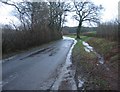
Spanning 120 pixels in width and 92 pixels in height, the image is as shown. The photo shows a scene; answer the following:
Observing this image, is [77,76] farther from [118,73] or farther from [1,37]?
[1,37]

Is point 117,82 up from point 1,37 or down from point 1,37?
down

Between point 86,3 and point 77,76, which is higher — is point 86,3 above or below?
above

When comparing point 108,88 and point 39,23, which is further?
point 39,23

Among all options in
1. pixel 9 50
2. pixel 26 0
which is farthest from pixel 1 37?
pixel 26 0

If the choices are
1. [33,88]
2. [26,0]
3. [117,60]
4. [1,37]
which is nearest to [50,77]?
[33,88]

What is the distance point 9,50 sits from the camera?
2411 cm

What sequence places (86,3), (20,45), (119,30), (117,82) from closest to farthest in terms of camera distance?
(117,82) < (119,30) < (20,45) < (86,3)

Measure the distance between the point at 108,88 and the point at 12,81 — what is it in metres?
3.88

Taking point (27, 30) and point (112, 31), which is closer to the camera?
point (112, 31)

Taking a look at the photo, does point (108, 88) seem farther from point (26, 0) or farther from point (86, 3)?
point (86, 3)

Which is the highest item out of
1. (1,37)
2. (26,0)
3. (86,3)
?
(86,3)

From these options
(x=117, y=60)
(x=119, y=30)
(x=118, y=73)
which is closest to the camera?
(x=118, y=73)

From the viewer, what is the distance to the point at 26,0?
31.8 m

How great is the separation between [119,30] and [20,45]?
10.8 m
